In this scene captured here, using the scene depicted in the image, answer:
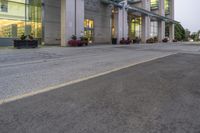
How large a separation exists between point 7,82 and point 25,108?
108 inches

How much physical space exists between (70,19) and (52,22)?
3257 millimetres

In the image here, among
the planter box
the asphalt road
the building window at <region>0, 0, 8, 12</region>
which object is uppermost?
the building window at <region>0, 0, 8, 12</region>

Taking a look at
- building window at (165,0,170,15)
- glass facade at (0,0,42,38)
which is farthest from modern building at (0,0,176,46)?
building window at (165,0,170,15)

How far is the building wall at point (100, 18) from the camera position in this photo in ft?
116

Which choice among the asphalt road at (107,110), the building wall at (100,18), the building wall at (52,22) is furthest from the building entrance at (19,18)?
the asphalt road at (107,110)

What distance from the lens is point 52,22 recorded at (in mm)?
29922

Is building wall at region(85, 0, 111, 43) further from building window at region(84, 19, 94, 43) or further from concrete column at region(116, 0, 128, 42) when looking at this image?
concrete column at region(116, 0, 128, 42)

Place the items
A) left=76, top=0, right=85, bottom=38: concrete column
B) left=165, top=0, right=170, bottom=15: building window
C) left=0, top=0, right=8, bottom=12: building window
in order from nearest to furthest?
left=0, top=0, right=8, bottom=12: building window
left=76, top=0, right=85, bottom=38: concrete column
left=165, top=0, right=170, bottom=15: building window

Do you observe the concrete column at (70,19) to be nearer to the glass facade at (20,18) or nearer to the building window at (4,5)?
the glass facade at (20,18)

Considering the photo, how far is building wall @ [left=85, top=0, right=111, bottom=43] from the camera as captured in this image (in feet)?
116

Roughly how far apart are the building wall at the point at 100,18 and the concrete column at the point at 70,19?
5.60m

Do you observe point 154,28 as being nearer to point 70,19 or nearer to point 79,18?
point 79,18

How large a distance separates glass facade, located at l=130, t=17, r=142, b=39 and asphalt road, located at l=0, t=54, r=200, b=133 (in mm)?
45769

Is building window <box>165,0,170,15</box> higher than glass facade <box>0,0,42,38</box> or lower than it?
higher
